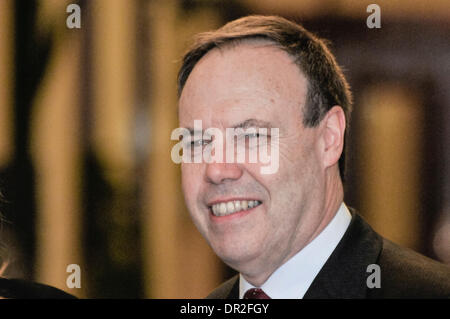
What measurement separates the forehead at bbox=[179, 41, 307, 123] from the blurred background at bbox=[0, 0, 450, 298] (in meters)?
0.64

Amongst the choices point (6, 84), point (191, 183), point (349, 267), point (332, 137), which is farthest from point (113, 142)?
point (349, 267)

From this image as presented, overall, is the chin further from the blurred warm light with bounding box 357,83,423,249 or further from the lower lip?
the blurred warm light with bounding box 357,83,423,249

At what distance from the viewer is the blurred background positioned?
2.01m

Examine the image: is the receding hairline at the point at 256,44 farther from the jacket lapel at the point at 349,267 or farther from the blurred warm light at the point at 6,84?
the blurred warm light at the point at 6,84

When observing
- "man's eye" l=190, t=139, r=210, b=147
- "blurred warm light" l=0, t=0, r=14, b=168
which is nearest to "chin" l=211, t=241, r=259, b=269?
"man's eye" l=190, t=139, r=210, b=147

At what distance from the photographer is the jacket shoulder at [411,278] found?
126 centimetres

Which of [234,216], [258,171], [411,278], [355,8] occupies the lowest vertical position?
[411,278]

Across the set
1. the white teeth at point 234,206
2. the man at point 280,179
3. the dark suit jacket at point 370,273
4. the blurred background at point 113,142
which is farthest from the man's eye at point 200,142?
the blurred background at point 113,142

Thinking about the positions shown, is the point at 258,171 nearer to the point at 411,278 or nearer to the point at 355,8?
the point at 411,278

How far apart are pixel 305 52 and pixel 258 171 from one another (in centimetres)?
34

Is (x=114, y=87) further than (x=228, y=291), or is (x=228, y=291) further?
(x=114, y=87)

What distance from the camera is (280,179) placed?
1373 mm

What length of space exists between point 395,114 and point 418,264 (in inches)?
33.3

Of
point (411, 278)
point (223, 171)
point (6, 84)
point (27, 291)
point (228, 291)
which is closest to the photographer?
point (411, 278)
